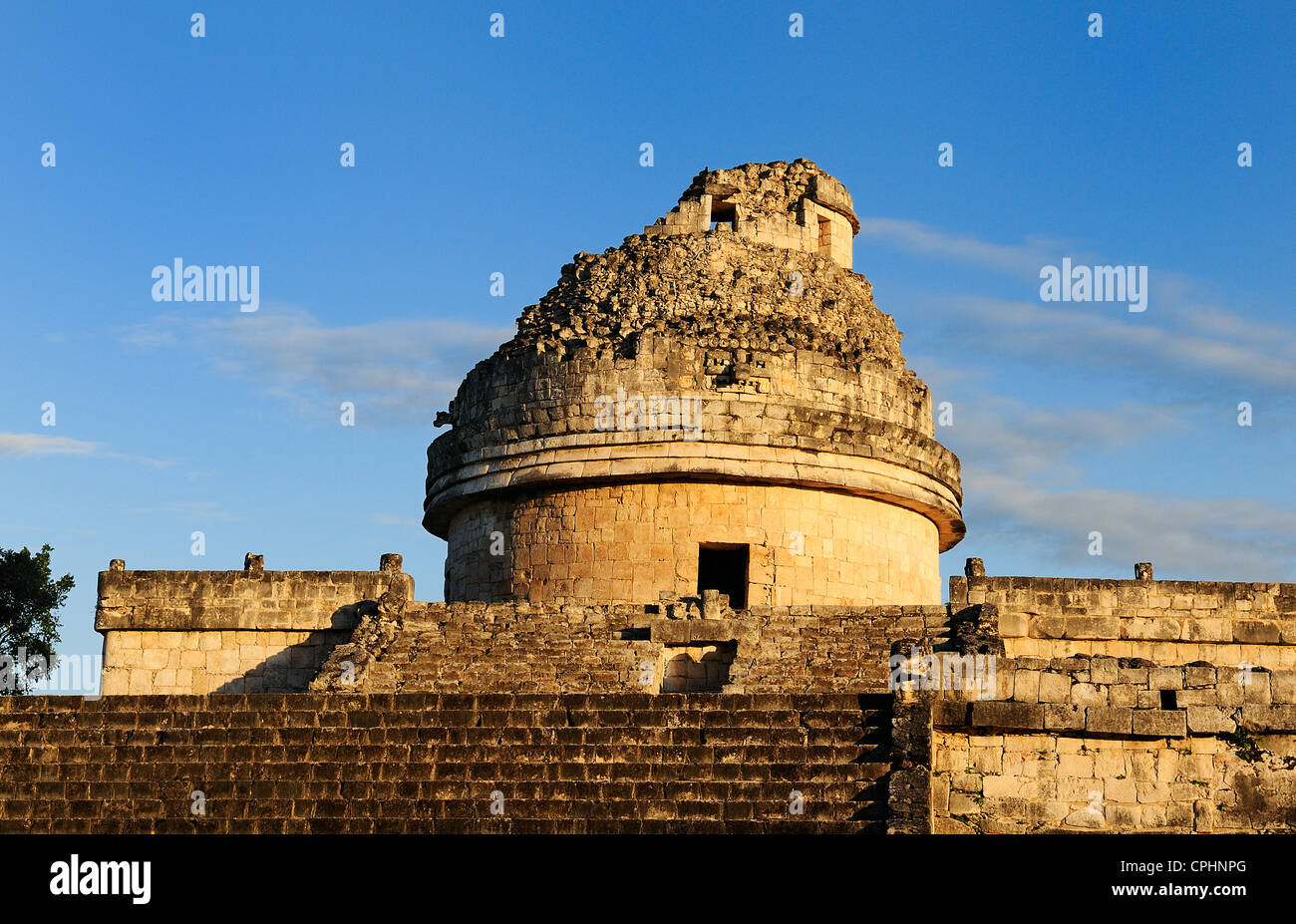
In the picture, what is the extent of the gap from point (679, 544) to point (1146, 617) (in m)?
A: 5.56

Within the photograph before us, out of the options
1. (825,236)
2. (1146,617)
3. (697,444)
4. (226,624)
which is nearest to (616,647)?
(697,444)

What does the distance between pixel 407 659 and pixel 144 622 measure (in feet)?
13.8

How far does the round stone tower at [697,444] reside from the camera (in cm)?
1988

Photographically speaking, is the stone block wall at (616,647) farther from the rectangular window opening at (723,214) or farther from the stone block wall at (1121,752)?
the rectangular window opening at (723,214)

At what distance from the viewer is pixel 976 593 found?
1819cm

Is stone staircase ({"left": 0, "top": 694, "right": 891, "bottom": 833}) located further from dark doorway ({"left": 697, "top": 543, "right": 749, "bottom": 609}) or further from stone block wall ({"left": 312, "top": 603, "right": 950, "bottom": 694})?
dark doorway ({"left": 697, "top": 543, "right": 749, "bottom": 609})

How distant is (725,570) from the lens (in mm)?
20547

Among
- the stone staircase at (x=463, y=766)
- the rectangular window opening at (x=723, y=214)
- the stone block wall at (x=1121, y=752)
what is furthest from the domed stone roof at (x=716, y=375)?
the stone block wall at (x=1121, y=752)

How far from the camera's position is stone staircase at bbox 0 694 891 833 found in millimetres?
13508

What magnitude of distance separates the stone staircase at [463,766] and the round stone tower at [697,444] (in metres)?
4.63

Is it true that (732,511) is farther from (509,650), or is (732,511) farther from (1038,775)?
(1038,775)

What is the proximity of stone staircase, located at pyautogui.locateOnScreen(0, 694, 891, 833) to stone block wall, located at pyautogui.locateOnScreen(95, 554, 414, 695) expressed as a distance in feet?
11.7

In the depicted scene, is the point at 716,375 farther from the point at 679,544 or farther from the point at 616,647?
the point at 616,647
